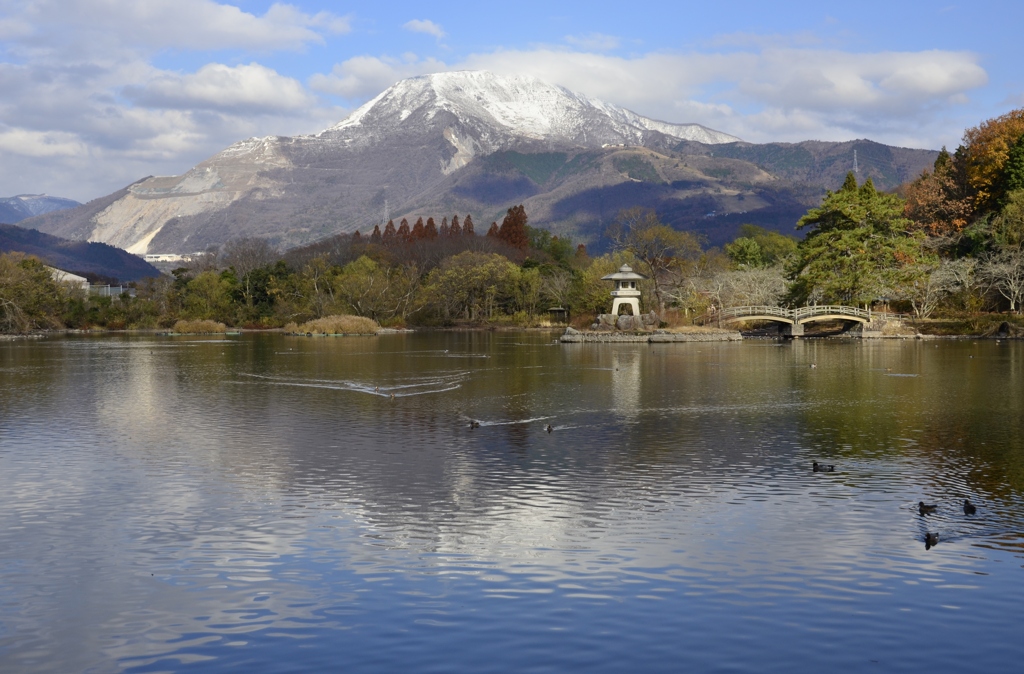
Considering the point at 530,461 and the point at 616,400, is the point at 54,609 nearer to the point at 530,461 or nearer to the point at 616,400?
the point at 530,461

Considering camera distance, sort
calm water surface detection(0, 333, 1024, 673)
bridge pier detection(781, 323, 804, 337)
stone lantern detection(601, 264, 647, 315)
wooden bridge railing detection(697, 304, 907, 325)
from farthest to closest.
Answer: bridge pier detection(781, 323, 804, 337)
stone lantern detection(601, 264, 647, 315)
wooden bridge railing detection(697, 304, 907, 325)
calm water surface detection(0, 333, 1024, 673)

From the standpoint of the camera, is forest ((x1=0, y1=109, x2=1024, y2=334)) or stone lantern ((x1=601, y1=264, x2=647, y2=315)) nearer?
forest ((x1=0, y1=109, x2=1024, y2=334))

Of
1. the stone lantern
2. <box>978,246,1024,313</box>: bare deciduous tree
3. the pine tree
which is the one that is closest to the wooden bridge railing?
<box>978,246,1024,313</box>: bare deciduous tree

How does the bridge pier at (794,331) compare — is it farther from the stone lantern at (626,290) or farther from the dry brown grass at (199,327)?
the dry brown grass at (199,327)

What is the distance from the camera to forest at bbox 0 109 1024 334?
85938 mm

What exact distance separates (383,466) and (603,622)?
1129cm

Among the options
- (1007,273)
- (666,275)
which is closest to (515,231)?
(666,275)

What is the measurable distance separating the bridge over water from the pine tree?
5579 cm

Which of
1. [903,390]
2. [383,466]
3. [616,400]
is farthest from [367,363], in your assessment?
[383,466]

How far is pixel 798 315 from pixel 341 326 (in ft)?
159

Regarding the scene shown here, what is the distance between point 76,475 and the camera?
69.9 feet

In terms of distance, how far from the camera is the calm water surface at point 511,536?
11180 millimetres

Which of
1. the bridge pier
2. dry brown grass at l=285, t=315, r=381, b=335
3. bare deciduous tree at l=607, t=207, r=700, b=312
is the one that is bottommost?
the bridge pier

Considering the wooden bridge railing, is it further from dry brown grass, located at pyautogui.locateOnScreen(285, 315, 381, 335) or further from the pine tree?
the pine tree
